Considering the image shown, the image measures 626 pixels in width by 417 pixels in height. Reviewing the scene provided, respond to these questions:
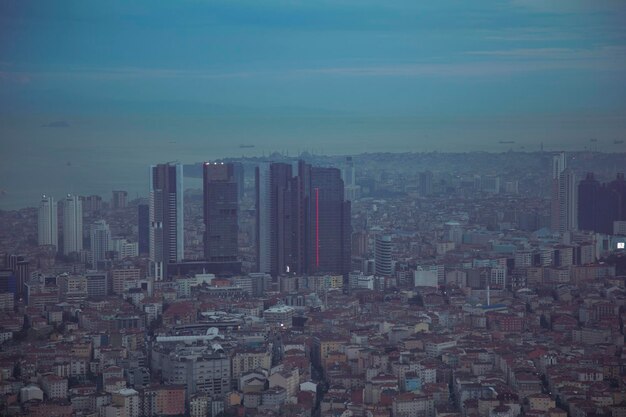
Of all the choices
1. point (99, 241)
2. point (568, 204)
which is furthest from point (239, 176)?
point (568, 204)

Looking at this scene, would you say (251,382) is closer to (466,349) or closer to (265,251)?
(466,349)

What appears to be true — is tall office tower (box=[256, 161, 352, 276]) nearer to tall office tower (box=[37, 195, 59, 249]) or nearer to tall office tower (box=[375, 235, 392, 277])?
tall office tower (box=[375, 235, 392, 277])

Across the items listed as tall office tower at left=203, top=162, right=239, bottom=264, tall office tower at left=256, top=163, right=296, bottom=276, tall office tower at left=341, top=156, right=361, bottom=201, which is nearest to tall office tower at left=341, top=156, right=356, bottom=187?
tall office tower at left=341, top=156, right=361, bottom=201

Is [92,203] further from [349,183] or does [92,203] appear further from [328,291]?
[349,183]

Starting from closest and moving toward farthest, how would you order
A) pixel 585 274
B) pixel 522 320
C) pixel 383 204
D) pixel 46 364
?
pixel 46 364, pixel 522 320, pixel 585 274, pixel 383 204

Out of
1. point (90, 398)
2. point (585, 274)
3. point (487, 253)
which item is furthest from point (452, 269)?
point (90, 398)

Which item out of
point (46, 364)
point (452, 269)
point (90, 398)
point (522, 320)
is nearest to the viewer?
point (90, 398)
